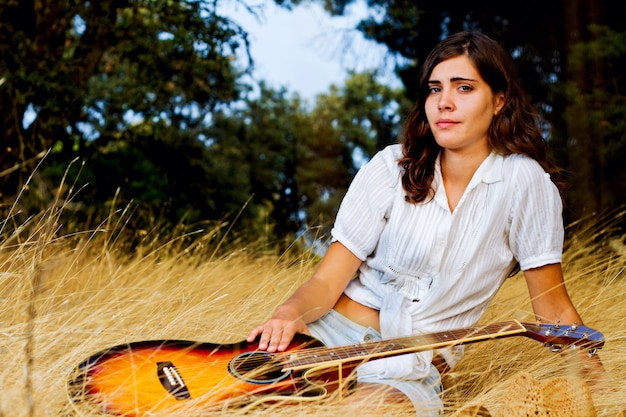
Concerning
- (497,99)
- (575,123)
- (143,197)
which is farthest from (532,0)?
(497,99)

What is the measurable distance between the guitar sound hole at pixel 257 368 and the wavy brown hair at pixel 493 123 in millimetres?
764

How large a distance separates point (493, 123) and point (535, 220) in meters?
0.38

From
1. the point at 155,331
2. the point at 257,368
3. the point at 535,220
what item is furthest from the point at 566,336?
the point at 155,331

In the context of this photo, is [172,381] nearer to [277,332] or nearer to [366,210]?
[277,332]

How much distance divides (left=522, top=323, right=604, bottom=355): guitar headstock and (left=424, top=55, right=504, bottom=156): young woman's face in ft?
2.14

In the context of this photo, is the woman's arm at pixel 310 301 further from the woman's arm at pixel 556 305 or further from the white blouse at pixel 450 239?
the woman's arm at pixel 556 305

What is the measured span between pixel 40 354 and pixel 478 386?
1.59 metres

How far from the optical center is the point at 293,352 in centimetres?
222

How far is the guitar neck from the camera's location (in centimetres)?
211

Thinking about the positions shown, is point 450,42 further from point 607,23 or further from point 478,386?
point 607,23

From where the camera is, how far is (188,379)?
2.12m

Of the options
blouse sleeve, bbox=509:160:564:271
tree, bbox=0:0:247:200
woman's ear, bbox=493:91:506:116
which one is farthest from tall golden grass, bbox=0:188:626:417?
tree, bbox=0:0:247:200

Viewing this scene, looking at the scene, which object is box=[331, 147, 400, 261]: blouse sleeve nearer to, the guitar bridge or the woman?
the woman

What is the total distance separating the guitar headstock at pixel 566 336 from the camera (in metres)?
2.26
